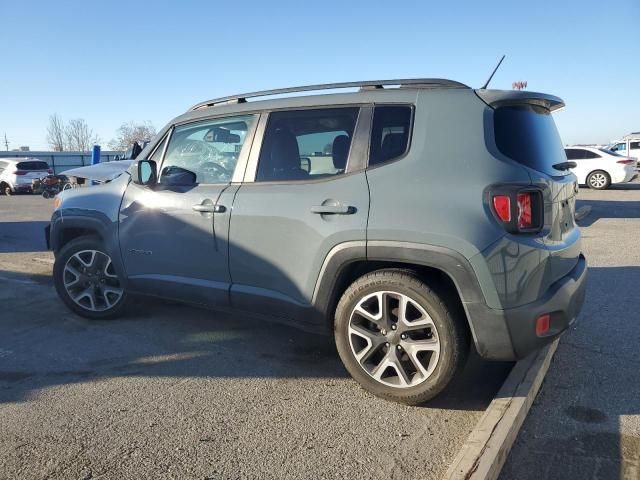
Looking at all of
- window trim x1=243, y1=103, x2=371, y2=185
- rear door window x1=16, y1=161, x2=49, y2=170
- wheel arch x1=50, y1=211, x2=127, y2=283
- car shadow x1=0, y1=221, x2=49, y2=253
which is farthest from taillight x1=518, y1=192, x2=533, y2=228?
rear door window x1=16, y1=161, x2=49, y2=170

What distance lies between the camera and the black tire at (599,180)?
19.6 m

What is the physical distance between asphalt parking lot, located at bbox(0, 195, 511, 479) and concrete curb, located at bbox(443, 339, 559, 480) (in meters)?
0.19

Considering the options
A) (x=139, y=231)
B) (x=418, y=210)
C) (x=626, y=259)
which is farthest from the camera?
(x=626, y=259)

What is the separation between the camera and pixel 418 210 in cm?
309

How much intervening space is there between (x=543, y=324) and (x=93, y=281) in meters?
3.81

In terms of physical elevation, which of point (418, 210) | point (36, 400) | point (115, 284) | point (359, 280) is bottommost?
point (36, 400)

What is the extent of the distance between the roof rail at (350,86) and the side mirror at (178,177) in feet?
1.84

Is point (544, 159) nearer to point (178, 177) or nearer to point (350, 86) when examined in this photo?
point (350, 86)

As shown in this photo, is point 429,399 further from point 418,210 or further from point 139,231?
point 139,231

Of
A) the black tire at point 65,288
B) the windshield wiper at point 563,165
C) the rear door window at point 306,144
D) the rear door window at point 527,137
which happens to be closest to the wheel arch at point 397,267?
the rear door window at point 306,144

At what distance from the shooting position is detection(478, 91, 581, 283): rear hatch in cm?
307

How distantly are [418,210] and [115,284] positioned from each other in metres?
3.05

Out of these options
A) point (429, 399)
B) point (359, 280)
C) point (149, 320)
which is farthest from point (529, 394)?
point (149, 320)

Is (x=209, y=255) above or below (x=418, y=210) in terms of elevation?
below
